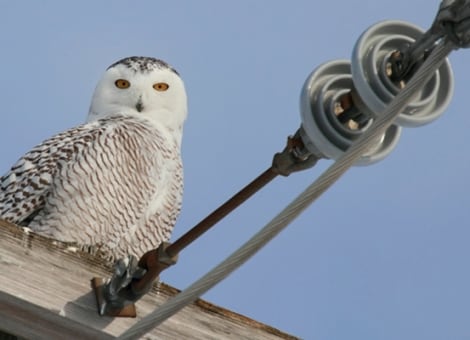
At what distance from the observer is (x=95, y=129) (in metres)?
7.16

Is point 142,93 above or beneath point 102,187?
above

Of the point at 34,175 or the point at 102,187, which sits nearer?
the point at 102,187

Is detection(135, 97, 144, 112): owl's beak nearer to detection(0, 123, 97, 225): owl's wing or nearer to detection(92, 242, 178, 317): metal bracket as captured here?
detection(0, 123, 97, 225): owl's wing

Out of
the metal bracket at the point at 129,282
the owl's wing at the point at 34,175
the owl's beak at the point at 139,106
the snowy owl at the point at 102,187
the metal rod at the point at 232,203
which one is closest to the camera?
the metal rod at the point at 232,203

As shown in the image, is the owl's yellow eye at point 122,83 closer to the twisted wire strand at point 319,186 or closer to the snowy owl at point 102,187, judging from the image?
→ the snowy owl at point 102,187

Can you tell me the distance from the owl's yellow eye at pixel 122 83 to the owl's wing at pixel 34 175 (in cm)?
80

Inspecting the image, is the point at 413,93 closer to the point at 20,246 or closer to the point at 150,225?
the point at 20,246

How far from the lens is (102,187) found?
677 cm

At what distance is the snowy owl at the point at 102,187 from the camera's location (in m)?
6.71

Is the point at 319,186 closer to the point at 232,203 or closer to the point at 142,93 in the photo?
the point at 232,203

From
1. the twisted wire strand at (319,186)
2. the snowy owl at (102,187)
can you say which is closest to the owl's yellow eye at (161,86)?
the snowy owl at (102,187)

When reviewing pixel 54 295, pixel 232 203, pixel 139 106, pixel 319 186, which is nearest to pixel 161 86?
pixel 139 106

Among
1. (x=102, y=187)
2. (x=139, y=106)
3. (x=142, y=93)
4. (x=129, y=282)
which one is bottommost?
(x=129, y=282)

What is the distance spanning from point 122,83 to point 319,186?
188 inches
